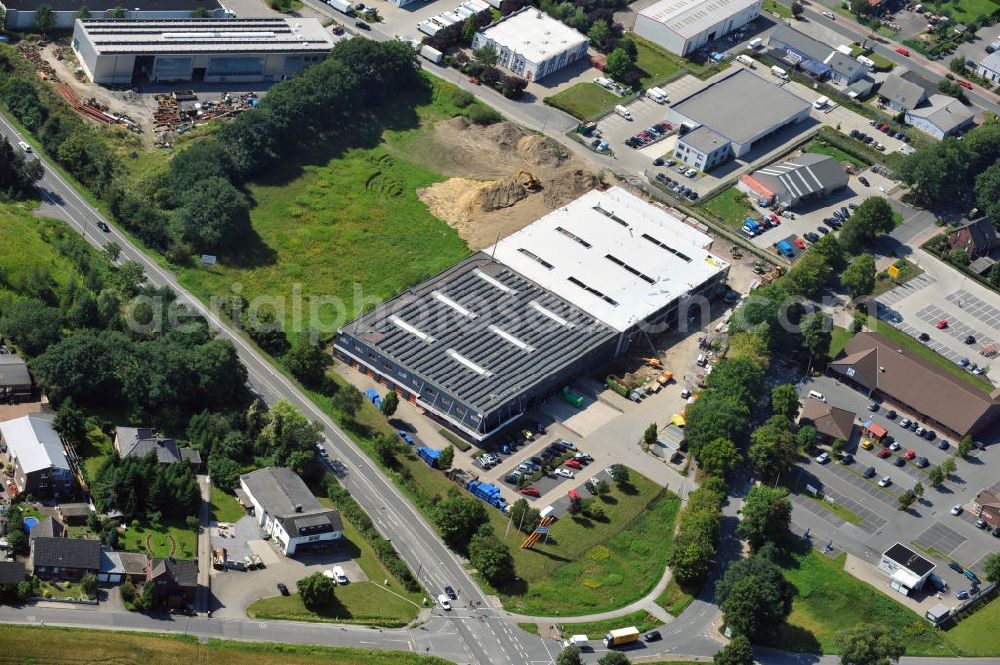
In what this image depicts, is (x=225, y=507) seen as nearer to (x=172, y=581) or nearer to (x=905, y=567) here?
(x=172, y=581)

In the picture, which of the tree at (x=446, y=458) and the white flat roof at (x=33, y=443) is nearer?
the white flat roof at (x=33, y=443)

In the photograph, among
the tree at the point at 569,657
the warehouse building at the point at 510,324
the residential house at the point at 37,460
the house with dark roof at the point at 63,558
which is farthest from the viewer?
the warehouse building at the point at 510,324

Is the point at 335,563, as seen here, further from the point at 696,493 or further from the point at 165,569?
the point at 696,493

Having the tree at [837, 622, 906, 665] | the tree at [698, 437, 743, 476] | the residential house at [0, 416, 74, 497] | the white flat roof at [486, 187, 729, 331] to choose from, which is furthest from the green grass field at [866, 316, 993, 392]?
the residential house at [0, 416, 74, 497]

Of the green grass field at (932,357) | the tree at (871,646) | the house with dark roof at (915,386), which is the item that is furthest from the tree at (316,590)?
the green grass field at (932,357)

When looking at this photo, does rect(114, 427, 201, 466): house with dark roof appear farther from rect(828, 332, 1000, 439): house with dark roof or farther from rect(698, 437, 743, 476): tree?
rect(828, 332, 1000, 439): house with dark roof

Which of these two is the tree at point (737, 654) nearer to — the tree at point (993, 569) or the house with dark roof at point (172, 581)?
the tree at point (993, 569)

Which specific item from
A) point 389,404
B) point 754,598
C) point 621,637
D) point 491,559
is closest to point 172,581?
point 491,559
